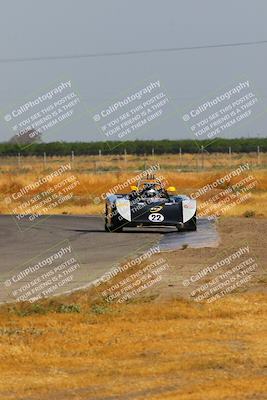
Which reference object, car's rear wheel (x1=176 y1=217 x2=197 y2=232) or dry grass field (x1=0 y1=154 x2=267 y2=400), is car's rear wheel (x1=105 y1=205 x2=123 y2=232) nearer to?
car's rear wheel (x1=176 y1=217 x2=197 y2=232)

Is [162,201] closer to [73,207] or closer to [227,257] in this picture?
[227,257]

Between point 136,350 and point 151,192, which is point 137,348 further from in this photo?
point 151,192

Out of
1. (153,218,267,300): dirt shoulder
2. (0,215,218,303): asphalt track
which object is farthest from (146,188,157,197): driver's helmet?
(153,218,267,300): dirt shoulder

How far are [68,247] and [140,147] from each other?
303ft

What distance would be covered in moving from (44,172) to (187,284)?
52.0 metres

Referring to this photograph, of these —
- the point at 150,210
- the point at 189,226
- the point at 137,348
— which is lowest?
the point at 189,226

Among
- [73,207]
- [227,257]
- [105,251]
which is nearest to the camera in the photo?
[227,257]

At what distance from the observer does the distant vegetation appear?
110 m

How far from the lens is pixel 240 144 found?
117m

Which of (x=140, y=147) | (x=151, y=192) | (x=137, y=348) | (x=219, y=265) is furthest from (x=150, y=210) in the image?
(x=140, y=147)

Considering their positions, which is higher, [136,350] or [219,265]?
[136,350]

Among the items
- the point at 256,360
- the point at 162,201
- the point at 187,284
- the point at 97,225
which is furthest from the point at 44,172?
the point at 256,360

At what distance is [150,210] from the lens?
29.9m

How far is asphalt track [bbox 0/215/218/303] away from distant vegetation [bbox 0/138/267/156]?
2877 inches
